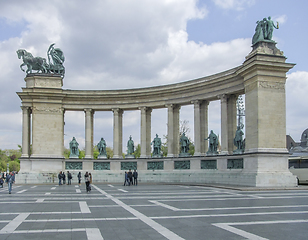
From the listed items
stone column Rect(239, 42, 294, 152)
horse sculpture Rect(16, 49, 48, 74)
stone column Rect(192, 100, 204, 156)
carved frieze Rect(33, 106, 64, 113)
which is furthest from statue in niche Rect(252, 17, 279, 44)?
horse sculpture Rect(16, 49, 48, 74)

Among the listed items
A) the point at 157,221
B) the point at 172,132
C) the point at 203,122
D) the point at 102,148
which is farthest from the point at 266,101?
the point at 102,148

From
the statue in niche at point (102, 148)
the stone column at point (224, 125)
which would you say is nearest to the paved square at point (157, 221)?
the stone column at point (224, 125)

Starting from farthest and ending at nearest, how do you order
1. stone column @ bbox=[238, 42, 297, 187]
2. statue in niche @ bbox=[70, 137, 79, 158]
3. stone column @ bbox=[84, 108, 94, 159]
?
statue in niche @ bbox=[70, 137, 79, 158], stone column @ bbox=[84, 108, 94, 159], stone column @ bbox=[238, 42, 297, 187]

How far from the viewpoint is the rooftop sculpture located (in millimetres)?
53469

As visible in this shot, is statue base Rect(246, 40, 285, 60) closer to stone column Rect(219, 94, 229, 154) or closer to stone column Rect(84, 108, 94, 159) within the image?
stone column Rect(219, 94, 229, 154)

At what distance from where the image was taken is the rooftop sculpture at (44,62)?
175ft

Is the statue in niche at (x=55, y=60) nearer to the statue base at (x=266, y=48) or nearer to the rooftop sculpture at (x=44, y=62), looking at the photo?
the rooftop sculpture at (x=44, y=62)

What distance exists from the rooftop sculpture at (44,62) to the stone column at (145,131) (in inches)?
534

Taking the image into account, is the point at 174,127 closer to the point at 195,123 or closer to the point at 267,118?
the point at 195,123

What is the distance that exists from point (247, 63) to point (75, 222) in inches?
1115

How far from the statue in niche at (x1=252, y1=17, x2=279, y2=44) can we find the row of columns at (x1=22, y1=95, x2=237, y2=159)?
7.90m

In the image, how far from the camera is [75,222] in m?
16.1

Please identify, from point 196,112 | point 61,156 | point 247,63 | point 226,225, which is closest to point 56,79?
point 61,156

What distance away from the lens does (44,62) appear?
5388cm
